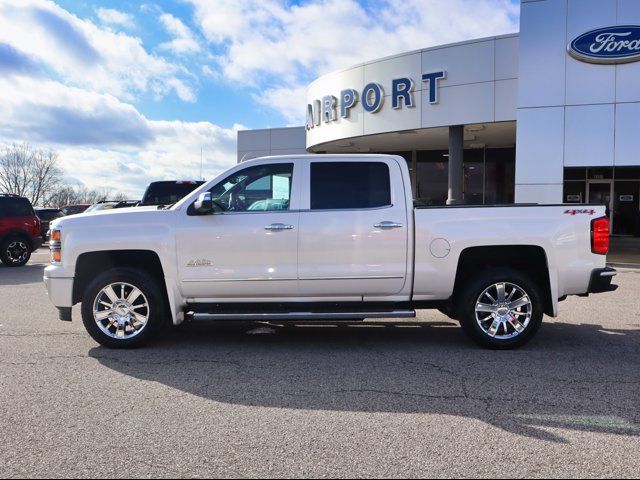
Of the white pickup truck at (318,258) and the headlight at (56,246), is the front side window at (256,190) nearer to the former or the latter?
the white pickup truck at (318,258)

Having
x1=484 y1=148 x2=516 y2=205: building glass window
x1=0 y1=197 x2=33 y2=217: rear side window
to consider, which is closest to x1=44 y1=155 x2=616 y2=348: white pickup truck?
x1=0 y1=197 x2=33 y2=217: rear side window

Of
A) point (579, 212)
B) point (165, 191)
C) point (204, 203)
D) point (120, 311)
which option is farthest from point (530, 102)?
point (120, 311)

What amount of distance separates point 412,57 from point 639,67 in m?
7.06

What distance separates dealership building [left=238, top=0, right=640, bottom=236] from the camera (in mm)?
15016

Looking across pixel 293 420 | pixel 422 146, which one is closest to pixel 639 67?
pixel 422 146

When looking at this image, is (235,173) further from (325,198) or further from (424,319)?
(424,319)

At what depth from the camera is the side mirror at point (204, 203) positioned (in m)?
5.41

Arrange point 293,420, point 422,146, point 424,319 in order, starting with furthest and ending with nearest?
point 422,146 < point 424,319 < point 293,420

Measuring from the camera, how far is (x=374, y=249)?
5.57 m

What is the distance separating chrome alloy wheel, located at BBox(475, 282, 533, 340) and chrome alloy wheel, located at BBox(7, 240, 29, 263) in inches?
512

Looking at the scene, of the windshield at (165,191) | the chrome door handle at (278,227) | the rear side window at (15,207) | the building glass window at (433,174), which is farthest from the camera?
the building glass window at (433,174)

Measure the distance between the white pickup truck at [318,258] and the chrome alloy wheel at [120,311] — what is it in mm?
12

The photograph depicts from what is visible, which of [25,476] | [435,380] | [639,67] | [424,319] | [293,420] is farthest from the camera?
[639,67]

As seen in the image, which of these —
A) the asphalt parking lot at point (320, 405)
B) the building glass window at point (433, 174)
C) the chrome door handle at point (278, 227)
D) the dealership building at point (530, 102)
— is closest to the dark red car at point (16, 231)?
the asphalt parking lot at point (320, 405)
